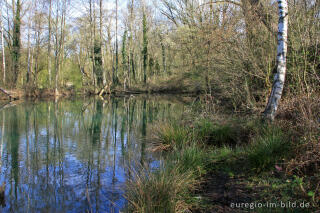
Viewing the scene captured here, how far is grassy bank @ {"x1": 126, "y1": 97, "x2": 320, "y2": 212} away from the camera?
359 centimetres

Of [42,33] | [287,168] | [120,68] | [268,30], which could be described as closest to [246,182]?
[287,168]

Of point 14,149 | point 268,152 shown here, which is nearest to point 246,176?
point 268,152

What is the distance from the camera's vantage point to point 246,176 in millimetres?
4664

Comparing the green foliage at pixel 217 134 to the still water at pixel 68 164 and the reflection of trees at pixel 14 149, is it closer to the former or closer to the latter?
the still water at pixel 68 164

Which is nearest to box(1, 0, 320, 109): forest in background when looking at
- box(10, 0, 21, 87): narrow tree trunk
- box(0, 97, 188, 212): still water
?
box(10, 0, 21, 87): narrow tree trunk

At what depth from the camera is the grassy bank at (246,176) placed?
3588 millimetres

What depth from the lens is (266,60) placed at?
8586 mm

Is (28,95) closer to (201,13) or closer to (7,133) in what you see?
(7,133)

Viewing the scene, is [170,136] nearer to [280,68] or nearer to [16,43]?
[280,68]

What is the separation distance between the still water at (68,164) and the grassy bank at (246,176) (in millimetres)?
638

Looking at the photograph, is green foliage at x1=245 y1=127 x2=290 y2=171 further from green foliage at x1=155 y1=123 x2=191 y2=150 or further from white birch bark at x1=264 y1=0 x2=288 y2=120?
green foliage at x1=155 y1=123 x2=191 y2=150

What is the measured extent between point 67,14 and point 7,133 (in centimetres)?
2531

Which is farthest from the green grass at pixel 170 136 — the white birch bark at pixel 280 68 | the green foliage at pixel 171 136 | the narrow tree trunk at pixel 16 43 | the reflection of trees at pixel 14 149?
the narrow tree trunk at pixel 16 43

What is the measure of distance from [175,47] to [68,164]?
14.5 metres
